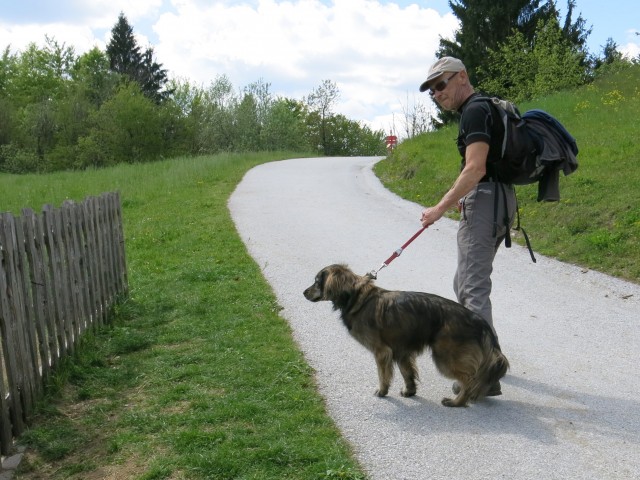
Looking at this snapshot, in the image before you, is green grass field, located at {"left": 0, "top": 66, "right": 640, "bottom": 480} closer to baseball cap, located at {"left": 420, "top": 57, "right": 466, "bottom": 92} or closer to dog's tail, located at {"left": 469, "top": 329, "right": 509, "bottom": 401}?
dog's tail, located at {"left": 469, "top": 329, "right": 509, "bottom": 401}

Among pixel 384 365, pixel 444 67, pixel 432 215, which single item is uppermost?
pixel 444 67

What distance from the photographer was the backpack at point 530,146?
4.42 meters

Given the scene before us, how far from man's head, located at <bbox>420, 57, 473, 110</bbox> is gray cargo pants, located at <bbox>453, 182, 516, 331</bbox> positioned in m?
0.65

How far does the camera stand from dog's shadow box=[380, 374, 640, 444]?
4.09 meters

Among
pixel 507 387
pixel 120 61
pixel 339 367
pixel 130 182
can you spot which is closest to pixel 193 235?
pixel 339 367

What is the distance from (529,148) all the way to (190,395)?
3.12 metres

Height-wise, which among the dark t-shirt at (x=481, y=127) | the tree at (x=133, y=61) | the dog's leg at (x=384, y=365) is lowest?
the dog's leg at (x=384, y=365)

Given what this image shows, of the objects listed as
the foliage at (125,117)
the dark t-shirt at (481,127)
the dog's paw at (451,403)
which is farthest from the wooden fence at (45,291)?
the foliage at (125,117)

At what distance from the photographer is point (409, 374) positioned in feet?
15.6

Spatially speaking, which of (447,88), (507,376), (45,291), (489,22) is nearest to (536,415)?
(507,376)

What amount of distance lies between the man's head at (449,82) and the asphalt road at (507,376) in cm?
219

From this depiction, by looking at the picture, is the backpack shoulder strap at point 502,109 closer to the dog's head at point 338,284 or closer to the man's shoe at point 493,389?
the dog's head at point 338,284

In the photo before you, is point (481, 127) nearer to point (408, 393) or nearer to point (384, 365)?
point (384, 365)

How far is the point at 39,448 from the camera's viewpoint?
4480mm
